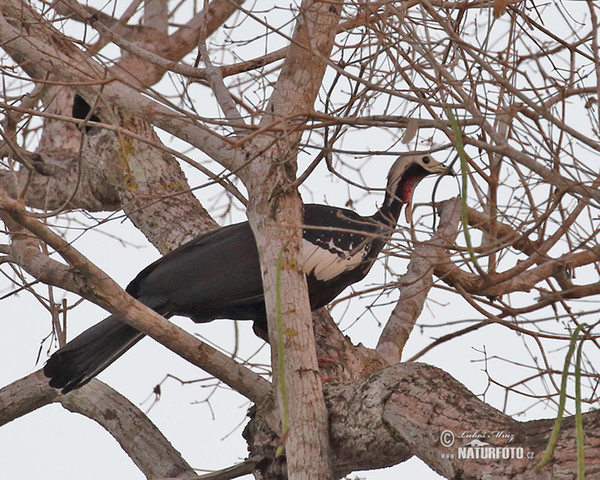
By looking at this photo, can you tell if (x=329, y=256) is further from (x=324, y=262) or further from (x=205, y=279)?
(x=205, y=279)

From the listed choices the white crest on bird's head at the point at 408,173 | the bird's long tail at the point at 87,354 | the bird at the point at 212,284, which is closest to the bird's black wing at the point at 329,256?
the bird at the point at 212,284

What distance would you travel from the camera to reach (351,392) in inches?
115

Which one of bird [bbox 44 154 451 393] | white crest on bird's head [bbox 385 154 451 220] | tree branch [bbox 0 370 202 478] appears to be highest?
white crest on bird's head [bbox 385 154 451 220]

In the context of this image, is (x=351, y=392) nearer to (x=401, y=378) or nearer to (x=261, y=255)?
(x=401, y=378)

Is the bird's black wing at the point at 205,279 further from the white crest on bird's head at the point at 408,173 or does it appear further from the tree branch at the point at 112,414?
the white crest on bird's head at the point at 408,173

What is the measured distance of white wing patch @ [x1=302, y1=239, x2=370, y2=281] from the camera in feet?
12.9

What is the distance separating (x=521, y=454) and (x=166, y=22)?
14.5 ft

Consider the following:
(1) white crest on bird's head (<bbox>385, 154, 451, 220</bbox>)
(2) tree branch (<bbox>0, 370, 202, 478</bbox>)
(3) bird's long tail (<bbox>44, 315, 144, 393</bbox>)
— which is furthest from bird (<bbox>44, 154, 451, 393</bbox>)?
(1) white crest on bird's head (<bbox>385, 154, 451, 220</bbox>)

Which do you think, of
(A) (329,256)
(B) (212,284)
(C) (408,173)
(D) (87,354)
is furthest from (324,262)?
(D) (87,354)

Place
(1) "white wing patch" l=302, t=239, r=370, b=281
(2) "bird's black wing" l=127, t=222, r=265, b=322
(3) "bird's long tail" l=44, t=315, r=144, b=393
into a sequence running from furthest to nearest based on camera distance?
1. (1) "white wing patch" l=302, t=239, r=370, b=281
2. (2) "bird's black wing" l=127, t=222, r=265, b=322
3. (3) "bird's long tail" l=44, t=315, r=144, b=393

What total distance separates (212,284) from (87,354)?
2.11 feet

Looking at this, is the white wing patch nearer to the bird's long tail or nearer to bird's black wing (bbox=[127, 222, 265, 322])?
bird's black wing (bbox=[127, 222, 265, 322])

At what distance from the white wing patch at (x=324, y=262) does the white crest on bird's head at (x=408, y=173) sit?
66cm

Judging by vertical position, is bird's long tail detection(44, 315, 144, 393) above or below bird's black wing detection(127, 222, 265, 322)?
below
